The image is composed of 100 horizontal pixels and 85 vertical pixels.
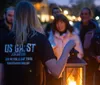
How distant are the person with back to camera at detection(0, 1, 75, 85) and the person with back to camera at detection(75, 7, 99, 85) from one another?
319cm

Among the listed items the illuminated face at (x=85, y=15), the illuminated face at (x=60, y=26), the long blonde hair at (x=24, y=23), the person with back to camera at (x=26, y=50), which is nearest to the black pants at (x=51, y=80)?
the illuminated face at (x=60, y=26)

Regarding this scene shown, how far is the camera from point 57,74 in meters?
3.79

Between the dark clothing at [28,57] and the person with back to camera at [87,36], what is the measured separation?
318 cm

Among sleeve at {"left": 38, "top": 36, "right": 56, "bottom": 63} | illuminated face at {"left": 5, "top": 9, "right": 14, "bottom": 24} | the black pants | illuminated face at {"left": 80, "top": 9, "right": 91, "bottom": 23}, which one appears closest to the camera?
Result: sleeve at {"left": 38, "top": 36, "right": 56, "bottom": 63}

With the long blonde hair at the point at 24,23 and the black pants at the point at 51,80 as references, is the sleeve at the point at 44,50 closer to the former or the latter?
the long blonde hair at the point at 24,23

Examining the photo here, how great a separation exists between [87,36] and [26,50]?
11.3 ft

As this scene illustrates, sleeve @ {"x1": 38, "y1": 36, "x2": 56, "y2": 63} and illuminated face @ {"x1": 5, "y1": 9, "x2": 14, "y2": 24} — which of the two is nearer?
sleeve @ {"x1": 38, "y1": 36, "x2": 56, "y2": 63}

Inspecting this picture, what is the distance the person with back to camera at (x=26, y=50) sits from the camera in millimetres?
3891

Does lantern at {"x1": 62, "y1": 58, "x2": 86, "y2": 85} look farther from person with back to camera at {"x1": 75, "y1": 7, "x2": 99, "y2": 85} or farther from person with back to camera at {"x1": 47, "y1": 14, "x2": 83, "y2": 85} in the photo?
person with back to camera at {"x1": 75, "y1": 7, "x2": 99, "y2": 85}

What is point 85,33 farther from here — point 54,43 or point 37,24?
point 37,24

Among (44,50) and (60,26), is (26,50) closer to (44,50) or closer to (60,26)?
(44,50)

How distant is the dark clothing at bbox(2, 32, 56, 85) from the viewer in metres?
3.89

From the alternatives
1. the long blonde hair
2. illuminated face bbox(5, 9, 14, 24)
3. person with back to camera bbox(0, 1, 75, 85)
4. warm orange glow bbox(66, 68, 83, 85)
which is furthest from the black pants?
the long blonde hair

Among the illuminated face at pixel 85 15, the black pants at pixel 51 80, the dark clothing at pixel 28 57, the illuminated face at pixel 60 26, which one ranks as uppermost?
the illuminated face at pixel 85 15
